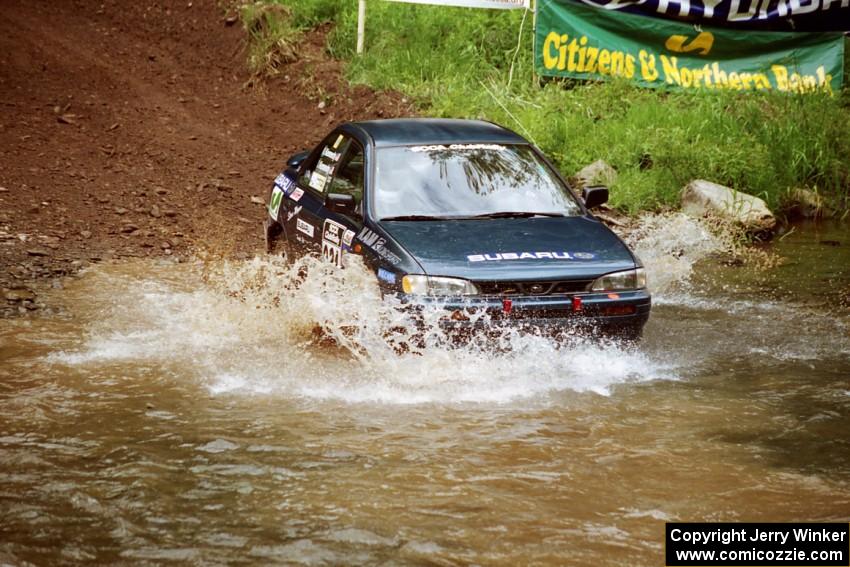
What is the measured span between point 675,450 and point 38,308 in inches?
203

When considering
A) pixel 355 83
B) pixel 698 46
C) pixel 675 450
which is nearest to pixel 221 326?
pixel 675 450

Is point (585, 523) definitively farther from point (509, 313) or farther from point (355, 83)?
point (355, 83)

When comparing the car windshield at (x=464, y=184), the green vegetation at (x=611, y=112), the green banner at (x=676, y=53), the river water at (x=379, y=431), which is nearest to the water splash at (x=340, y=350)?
the river water at (x=379, y=431)

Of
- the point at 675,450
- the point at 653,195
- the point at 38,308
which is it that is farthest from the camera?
the point at 653,195

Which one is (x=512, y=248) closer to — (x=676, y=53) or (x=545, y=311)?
(x=545, y=311)

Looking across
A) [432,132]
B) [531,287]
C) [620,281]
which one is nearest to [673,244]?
[432,132]

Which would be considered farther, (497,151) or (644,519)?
(497,151)

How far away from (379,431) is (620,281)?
6.31 feet

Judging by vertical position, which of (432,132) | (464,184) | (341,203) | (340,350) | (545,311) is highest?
(432,132)

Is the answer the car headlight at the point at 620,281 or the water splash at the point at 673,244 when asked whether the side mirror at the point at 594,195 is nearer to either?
the car headlight at the point at 620,281

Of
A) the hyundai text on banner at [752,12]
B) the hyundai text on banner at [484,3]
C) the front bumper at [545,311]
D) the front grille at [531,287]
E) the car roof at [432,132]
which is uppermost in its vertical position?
the hyundai text on banner at [484,3]

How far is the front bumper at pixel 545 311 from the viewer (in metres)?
6.65

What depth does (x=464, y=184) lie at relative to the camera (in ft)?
26.0

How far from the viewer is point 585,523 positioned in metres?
4.93
